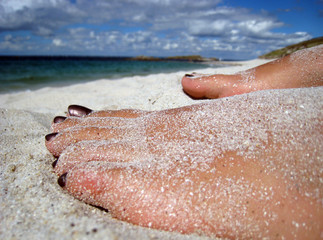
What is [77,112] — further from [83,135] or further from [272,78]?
[272,78]

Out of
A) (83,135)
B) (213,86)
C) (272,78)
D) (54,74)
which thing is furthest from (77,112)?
(54,74)

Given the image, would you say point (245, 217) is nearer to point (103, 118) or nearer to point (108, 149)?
point (108, 149)

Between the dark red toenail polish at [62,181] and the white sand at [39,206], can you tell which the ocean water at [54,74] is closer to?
the white sand at [39,206]

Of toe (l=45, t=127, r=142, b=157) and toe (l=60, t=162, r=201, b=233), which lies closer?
toe (l=60, t=162, r=201, b=233)

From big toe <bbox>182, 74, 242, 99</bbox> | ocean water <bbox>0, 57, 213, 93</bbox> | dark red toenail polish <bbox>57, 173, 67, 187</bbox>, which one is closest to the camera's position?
dark red toenail polish <bbox>57, 173, 67, 187</bbox>

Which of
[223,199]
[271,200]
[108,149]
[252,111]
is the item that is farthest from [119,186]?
[252,111]

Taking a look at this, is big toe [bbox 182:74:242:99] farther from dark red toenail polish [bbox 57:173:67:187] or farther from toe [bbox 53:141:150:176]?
dark red toenail polish [bbox 57:173:67:187]

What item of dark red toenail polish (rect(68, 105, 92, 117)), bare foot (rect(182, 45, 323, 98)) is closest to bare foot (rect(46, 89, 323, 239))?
bare foot (rect(182, 45, 323, 98))
